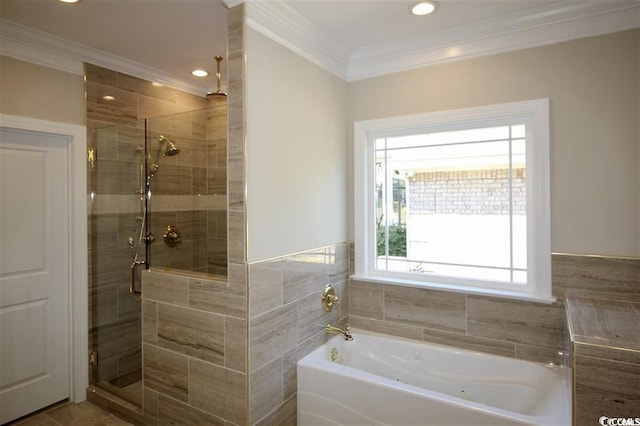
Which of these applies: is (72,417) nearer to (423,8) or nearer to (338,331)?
(338,331)

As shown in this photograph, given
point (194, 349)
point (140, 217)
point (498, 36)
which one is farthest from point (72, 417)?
point (498, 36)

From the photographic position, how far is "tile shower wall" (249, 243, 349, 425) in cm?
186

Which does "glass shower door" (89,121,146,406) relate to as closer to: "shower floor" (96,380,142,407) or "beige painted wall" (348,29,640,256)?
"shower floor" (96,380,142,407)

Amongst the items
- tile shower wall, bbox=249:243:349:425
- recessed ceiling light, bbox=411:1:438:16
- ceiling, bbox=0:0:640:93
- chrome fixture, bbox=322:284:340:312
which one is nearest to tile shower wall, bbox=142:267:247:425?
tile shower wall, bbox=249:243:349:425

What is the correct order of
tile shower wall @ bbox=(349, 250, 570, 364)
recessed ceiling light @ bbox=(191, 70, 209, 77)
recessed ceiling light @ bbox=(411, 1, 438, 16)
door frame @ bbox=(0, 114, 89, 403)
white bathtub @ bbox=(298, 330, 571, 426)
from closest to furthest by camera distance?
1. white bathtub @ bbox=(298, 330, 571, 426)
2. recessed ceiling light @ bbox=(411, 1, 438, 16)
3. tile shower wall @ bbox=(349, 250, 570, 364)
4. door frame @ bbox=(0, 114, 89, 403)
5. recessed ceiling light @ bbox=(191, 70, 209, 77)

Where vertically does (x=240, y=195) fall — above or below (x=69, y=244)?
above

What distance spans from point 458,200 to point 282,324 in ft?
4.72

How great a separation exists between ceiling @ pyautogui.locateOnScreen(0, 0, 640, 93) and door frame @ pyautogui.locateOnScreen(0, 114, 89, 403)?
27.1 inches

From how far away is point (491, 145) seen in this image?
2357mm

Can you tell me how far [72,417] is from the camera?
8.08 ft

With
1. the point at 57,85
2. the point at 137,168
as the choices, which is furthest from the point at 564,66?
the point at 57,85

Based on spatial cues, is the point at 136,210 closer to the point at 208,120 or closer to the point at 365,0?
the point at 208,120

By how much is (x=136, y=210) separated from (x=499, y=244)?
2541mm

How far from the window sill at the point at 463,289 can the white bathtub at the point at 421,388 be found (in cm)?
Result: 38
